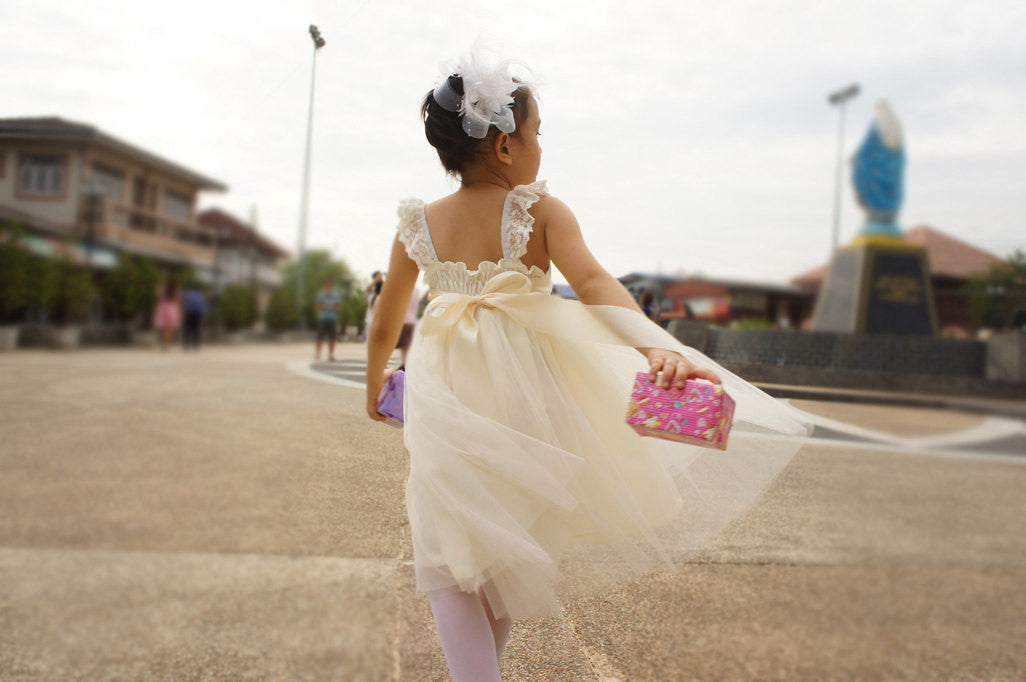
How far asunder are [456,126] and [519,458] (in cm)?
62

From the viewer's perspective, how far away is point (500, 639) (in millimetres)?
1250

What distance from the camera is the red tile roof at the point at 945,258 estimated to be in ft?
5.09

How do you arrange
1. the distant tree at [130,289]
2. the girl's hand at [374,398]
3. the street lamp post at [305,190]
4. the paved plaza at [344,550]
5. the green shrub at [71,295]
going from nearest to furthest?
the girl's hand at [374,398] < the paved plaza at [344,550] < the street lamp post at [305,190] < the distant tree at [130,289] < the green shrub at [71,295]

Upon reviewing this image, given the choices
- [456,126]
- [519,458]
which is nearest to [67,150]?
[456,126]

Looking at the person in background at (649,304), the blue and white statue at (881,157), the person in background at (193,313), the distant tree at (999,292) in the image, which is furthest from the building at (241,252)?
the distant tree at (999,292)

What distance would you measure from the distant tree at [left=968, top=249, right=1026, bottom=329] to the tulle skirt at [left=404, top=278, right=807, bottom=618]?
0.97 metres

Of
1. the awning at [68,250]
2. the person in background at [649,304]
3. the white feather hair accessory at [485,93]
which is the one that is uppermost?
the white feather hair accessory at [485,93]

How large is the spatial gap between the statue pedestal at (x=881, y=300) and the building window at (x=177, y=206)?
7.52 ft

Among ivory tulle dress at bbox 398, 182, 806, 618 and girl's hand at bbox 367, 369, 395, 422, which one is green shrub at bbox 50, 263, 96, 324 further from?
ivory tulle dress at bbox 398, 182, 806, 618

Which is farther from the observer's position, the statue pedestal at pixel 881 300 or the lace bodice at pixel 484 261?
the statue pedestal at pixel 881 300

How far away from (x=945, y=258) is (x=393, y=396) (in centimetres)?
177

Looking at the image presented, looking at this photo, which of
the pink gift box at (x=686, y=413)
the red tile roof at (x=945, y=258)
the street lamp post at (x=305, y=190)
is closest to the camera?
the pink gift box at (x=686, y=413)

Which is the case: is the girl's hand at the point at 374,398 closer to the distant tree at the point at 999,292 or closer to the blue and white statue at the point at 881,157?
the blue and white statue at the point at 881,157

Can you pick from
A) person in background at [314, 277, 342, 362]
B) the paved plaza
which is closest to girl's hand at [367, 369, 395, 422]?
the paved plaza
